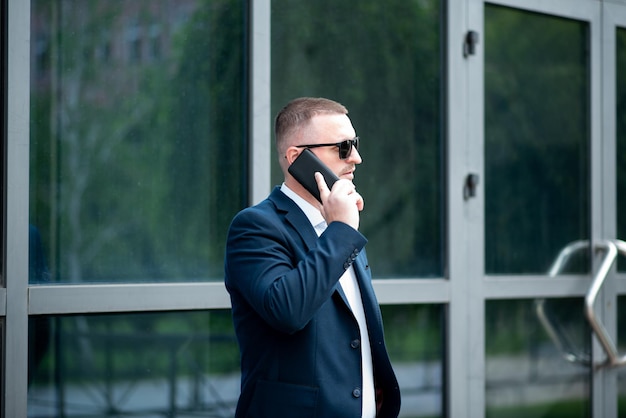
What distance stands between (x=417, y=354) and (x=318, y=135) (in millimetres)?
2589

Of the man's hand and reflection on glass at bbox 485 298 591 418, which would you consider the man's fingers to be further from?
reflection on glass at bbox 485 298 591 418

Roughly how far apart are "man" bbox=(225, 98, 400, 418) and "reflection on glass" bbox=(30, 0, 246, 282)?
4.67 ft

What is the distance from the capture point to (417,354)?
16.7ft

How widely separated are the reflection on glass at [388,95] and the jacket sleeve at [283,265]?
2003mm

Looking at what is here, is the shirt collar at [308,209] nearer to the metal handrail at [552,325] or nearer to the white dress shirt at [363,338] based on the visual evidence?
the white dress shirt at [363,338]

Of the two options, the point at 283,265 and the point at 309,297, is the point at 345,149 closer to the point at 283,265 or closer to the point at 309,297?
the point at 283,265

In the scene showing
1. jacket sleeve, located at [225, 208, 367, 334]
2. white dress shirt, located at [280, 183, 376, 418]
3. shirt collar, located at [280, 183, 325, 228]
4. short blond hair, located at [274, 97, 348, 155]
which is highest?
short blond hair, located at [274, 97, 348, 155]

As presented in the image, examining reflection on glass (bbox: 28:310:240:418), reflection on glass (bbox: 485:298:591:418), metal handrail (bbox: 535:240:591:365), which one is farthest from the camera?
metal handrail (bbox: 535:240:591:365)

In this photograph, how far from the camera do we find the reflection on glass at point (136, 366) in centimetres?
386

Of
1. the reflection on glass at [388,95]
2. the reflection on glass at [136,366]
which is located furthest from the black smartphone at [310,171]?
the reflection on glass at [388,95]

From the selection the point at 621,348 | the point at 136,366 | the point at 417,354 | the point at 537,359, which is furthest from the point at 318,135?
the point at 621,348

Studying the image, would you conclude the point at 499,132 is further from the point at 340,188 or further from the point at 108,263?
the point at 340,188

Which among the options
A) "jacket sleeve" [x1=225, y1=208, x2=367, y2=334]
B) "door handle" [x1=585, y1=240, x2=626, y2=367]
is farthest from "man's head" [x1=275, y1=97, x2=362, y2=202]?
"door handle" [x1=585, y1=240, x2=626, y2=367]

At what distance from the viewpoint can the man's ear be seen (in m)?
2.80
